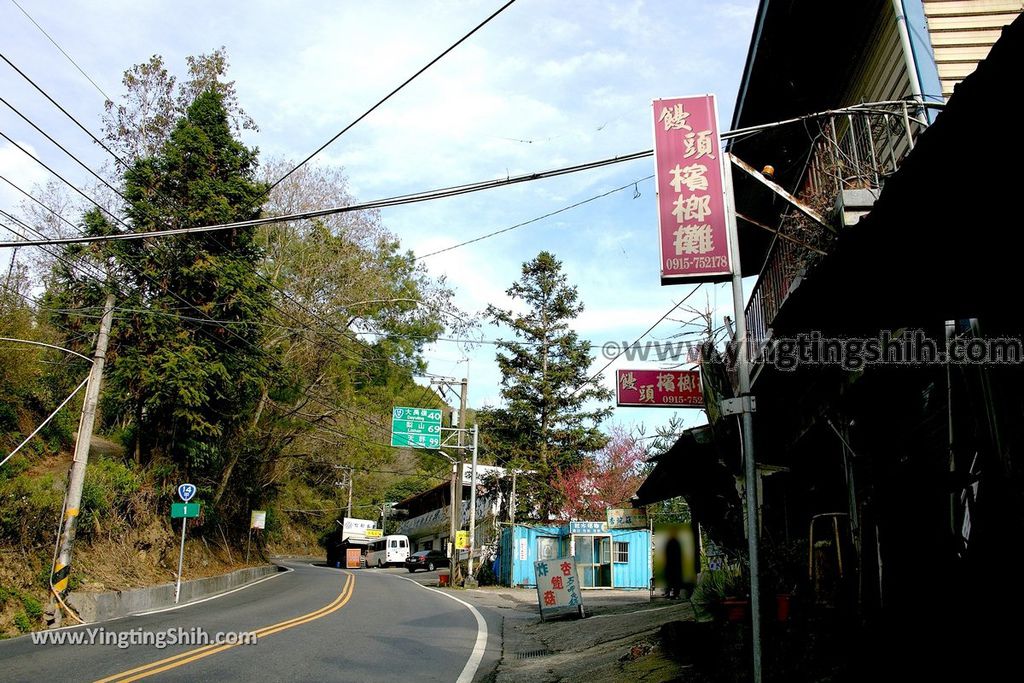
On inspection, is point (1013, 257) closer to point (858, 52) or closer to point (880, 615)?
point (880, 615)

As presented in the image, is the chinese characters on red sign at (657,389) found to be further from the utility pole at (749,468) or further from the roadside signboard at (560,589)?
the utility pole at (749,468)

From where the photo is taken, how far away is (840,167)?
7.64 meters

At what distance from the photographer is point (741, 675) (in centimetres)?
570

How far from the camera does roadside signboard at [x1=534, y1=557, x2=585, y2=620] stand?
1495 cm

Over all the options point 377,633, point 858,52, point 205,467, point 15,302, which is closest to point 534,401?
point 205,467

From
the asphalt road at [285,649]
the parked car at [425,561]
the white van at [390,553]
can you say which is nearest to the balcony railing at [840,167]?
the asphalt road at [285,649]

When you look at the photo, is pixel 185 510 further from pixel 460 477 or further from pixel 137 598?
pixel 460 477

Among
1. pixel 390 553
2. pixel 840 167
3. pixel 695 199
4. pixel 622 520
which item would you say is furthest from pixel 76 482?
pixel 390 553

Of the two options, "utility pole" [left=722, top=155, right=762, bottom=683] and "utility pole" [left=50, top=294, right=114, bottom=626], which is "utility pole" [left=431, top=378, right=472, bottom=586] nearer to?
"utility pole" [left=50, top=294, right=114, bottom=626]

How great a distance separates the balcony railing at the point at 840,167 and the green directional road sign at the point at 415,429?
757 inches

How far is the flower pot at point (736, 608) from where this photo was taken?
646cm

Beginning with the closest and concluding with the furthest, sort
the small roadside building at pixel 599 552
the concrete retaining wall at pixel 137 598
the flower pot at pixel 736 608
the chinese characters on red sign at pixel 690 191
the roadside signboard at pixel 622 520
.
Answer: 1. the flower pot at pixel 736 608
2. the chinese characters on red sign at pixel 690 191
3. the concrete retaining wall at pixel 137 598
4. the roadside signboard at pixel 622 520
5. the small roadside building at pixel 599 552

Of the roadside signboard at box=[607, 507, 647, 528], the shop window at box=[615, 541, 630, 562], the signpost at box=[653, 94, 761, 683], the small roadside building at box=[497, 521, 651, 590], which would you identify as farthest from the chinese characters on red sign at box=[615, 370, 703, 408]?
the shop window at box=[615, 541, 630, 562]

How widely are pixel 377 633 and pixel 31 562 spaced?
8542mm
